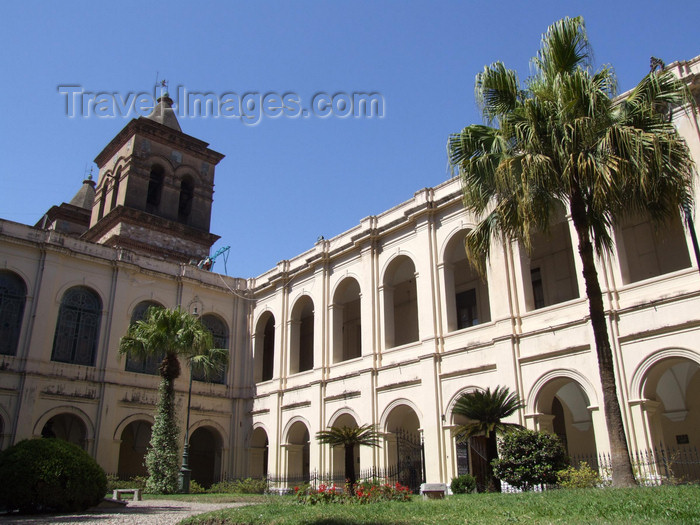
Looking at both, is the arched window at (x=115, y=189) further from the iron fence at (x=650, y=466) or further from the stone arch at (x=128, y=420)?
the iron fence at (x=650, y=466)

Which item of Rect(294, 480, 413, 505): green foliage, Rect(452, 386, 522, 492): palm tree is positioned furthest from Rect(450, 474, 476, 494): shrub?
Rect(294, 480, 413, 505): green foliage

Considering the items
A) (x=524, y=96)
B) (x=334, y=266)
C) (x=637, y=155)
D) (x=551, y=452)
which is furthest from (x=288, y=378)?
(x=637, y=155)

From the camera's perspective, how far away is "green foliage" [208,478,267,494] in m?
25.0

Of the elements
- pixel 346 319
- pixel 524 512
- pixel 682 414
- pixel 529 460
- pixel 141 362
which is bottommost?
pixel 524 512

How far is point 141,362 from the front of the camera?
27188 mm

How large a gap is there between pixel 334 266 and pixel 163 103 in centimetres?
2210

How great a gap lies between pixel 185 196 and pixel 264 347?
12.2m

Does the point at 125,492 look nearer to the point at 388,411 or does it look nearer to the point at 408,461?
the point at 388,411

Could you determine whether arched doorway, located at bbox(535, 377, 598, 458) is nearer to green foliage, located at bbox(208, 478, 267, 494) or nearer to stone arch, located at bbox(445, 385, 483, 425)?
stone arch, located at bbox(445, 385, 483, 425)

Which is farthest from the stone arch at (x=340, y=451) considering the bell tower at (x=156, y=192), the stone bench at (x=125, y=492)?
the bell tower at (x=156, y=192)

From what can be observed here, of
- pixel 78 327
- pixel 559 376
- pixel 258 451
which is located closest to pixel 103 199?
pixel 78 327

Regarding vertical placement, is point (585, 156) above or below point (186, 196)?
below

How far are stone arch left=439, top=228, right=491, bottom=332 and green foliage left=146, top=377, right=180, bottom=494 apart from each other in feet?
35.9

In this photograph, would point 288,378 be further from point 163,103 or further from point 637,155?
point 163,103
